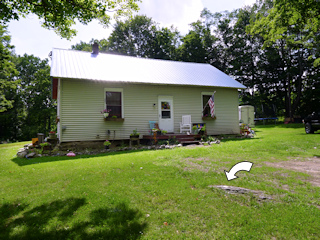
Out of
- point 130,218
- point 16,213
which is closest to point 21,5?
point 16,213

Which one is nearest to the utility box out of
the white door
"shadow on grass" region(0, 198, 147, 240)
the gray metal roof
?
the gray metal roof

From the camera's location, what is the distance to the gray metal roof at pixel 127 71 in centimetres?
1009

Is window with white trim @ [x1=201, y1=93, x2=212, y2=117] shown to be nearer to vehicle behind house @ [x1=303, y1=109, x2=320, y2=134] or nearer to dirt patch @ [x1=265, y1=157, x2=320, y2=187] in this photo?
vehicle behind house @ [x1=303, y1=109, x2=320, y2=134]

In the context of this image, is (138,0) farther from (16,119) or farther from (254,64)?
(16,119)

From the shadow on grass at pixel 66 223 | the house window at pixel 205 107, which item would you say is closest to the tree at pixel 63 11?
the shadow on grass at pixel 66 223

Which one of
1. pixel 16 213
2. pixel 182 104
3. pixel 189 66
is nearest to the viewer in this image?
pixel 16 213

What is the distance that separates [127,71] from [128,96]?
173 centimetres

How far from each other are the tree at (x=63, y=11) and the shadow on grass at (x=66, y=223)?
4.73 metres

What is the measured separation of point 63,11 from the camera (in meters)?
5.51

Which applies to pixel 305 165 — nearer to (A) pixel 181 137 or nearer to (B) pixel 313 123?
(A) pixel 181 137

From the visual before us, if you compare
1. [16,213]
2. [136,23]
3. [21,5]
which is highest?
[136,23]

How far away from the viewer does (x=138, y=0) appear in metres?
6.28

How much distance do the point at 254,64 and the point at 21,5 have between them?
31076 millimetres

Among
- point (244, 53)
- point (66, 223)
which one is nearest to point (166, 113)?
point (66, 223)
